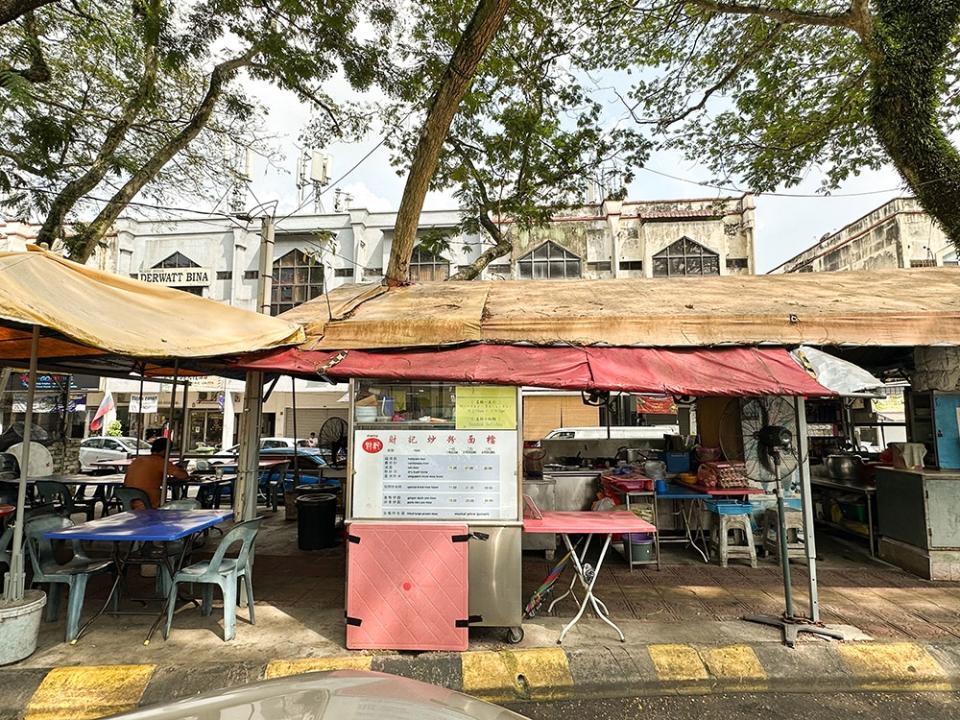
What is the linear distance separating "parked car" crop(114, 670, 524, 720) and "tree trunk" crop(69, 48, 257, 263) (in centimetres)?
997

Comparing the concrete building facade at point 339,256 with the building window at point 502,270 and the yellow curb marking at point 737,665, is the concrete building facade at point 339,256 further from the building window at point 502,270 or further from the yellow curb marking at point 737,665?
the yellow curb marking at point 737,665

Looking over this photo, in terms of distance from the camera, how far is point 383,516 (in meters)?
4.25

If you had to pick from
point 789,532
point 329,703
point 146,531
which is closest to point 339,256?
point 146,531

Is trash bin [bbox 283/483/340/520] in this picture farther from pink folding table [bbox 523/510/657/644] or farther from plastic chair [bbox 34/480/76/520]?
pink folding table [bbox 523/510/657/644]

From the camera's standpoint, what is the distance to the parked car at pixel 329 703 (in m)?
1.66

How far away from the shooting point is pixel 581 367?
4477mm

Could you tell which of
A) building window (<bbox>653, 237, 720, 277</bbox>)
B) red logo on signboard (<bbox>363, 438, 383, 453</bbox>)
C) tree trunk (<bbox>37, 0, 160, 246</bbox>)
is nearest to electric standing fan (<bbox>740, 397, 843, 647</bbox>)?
red logo on signboard (<bbox>363, 438, 383, 453</bbox>)

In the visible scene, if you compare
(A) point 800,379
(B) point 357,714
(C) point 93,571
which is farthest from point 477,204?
(B) point 357,714

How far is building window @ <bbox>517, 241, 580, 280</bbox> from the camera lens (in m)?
21.9

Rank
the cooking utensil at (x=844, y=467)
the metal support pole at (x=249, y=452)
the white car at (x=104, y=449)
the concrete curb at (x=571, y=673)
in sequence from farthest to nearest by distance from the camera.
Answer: the white car at (x=104, y=449), the cooking utensil at (x=844, y=467), the metal support pole at (x=249, y=452), the concrete curb at (x=571, y=673)

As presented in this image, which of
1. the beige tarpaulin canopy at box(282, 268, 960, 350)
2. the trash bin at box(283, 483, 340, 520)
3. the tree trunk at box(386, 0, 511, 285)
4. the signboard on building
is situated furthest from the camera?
the signboard on building

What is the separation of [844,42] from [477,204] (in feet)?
25.2

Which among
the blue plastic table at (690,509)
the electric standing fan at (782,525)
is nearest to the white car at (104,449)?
the blue plastic table at (690,509)

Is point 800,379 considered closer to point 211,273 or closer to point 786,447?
point 786,447
